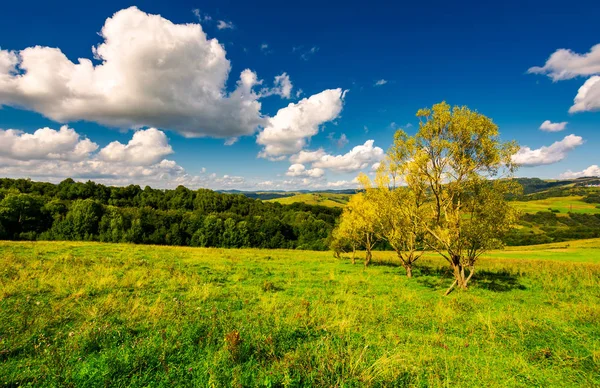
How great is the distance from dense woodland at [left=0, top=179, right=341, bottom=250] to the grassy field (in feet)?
98.5

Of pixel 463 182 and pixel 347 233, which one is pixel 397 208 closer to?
pixel 463 182

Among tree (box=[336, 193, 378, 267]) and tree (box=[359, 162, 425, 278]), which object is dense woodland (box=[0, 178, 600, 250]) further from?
tree (box=[359, 162, 425, 278])

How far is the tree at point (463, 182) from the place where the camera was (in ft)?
58.8

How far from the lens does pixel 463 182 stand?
62.8ft

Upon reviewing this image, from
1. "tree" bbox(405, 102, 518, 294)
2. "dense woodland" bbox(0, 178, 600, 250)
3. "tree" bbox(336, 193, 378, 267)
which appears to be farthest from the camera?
"dense woodland" bbox(0, 178, 600, 250)

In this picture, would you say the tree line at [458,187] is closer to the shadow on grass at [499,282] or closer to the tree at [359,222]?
the shadow on grass at [499,282]

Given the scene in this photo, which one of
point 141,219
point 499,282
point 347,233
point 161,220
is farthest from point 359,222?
point 141,219

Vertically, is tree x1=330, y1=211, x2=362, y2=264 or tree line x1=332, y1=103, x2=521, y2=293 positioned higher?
tree line x1=332, y1=103, x2=521, y2=293

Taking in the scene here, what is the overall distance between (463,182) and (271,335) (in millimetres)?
18360

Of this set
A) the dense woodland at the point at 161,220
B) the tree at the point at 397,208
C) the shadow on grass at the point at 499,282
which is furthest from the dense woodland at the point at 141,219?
the shadow on grass at the point at 499,282

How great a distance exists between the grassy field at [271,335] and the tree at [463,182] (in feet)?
12.6

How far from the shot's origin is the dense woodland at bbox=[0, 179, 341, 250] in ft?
210

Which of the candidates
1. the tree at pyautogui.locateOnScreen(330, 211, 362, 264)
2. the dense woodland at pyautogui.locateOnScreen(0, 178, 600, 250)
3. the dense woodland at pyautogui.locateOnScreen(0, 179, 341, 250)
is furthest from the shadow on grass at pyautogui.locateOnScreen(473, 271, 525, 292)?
the dense woodland at pyautogui.locateOnScreen(0, 179, 341, 250)

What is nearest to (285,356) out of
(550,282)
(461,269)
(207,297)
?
(207,297)
